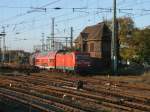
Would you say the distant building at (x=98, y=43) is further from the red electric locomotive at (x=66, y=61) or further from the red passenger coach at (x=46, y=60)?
the red electric locomotive at (x=66, y=61)

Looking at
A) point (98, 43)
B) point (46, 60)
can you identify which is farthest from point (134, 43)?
point (46, 60)

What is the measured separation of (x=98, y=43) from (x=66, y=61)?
19.9 meters

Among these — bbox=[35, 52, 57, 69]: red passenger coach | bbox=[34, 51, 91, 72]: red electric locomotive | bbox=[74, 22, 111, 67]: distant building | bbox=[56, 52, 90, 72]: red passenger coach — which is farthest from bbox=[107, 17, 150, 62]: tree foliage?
bbox=[56, 52, 90, 72]: red passenger coach

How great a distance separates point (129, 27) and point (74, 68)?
35.3 meters

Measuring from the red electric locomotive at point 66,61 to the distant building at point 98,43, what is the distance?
8805 millimetres

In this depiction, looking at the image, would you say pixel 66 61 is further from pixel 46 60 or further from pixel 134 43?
pixel 134 43

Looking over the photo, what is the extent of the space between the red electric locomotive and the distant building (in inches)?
347

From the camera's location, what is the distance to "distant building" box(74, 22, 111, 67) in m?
67.4

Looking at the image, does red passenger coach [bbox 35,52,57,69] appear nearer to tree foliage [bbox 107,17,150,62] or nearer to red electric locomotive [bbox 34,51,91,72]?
red electric locomotive [bbox 34,51,91,72]

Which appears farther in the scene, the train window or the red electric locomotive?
the train window

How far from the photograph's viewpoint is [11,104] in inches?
719

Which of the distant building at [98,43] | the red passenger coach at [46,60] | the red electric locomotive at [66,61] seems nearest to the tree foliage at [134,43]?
the distant building at [98,43]

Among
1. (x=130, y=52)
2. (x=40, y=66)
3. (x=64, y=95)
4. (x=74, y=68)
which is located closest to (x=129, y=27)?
(x=130, y=52)

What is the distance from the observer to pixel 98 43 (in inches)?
2731
